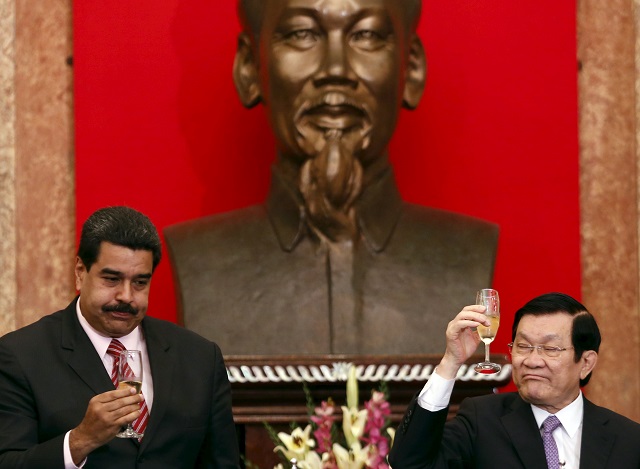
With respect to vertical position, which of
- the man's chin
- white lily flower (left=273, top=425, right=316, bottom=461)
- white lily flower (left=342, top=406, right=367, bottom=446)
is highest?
the man's chin

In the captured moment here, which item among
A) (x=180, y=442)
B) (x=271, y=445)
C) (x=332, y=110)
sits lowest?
(x=271, y=445)

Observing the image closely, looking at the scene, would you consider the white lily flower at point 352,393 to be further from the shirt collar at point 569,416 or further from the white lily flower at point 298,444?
the shirt collar at point 569,416

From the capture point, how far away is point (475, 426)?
3.97 meters

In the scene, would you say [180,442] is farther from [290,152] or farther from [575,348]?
[290,152]

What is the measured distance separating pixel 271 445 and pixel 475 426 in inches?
50.9

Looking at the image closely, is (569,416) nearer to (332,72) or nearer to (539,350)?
(539,350)

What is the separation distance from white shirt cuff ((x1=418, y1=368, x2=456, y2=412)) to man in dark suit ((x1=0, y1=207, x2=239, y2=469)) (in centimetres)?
62

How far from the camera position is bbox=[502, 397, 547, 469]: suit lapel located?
3854 millimetres

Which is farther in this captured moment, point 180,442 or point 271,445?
point 271,445

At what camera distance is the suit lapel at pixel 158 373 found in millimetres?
3877

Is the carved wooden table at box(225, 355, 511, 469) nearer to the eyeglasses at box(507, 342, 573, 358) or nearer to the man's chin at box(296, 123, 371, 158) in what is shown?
the man's chin at box(296, 123, 371, 158)

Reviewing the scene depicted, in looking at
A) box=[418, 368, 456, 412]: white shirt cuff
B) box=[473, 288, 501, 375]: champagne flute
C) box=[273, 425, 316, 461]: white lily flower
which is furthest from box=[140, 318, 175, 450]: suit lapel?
box=[473, 288, 501, 375]: champagne flute

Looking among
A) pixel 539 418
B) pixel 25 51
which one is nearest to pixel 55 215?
pixel 25 51

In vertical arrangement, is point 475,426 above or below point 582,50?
below
